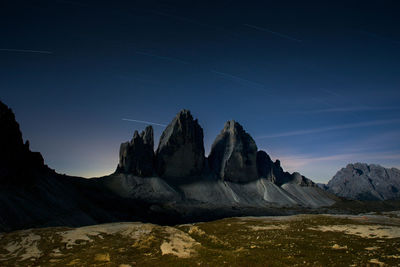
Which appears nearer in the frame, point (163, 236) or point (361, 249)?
point (361, 249)

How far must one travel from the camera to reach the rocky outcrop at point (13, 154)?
10379 centimetres

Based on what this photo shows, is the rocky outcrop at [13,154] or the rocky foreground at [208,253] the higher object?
the rocky outcrop at [13,154]

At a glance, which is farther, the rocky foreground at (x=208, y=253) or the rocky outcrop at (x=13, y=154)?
the rocky outcrop at (x=13, y=154)

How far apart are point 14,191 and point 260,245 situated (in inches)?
4237

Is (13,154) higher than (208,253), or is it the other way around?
(13,154)

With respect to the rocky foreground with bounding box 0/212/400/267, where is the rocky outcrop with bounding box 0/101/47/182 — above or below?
above

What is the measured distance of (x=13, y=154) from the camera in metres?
117

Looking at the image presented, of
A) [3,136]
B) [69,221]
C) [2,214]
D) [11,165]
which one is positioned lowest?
[69,221]

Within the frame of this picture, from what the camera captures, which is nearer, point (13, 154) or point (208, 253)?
point (208, 253)

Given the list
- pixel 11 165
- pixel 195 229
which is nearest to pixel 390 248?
pixel 195 229

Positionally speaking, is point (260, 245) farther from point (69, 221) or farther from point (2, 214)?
point (69, 221)

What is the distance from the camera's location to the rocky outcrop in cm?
10379

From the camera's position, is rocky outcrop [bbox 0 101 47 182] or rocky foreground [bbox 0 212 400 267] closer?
rocky foreground [bbox 0 212 400 267]

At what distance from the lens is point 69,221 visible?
98625mm
